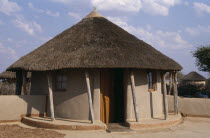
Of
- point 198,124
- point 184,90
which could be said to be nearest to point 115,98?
point 198,124

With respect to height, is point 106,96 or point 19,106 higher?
point 106,96

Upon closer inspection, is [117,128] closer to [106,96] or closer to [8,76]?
[106,96]

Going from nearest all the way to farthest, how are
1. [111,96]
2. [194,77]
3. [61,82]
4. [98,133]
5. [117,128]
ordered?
1. [98,133]
2. [117,128]
3. [111,96]
4. [61,82]
5. [194,77]

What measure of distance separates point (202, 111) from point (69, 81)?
7.17 meters

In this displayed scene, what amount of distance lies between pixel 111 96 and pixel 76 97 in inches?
57.5

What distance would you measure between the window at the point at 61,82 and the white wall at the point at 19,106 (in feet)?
3.16

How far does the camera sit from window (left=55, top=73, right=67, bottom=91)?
1038cm

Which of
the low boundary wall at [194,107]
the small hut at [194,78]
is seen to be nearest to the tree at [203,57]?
the small hut at [194,78]

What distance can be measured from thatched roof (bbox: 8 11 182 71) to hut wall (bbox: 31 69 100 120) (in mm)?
739

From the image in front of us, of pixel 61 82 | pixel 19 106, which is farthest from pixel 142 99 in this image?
pixel 19 106

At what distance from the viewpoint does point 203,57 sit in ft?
92.9

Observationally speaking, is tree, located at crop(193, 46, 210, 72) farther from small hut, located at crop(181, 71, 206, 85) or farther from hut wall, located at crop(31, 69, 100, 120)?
hut wall, located at crop(31, 69, 100, 120)

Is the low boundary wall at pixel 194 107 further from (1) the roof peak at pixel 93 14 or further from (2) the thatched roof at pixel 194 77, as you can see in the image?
(2) the thatched roof at pixel 194 77

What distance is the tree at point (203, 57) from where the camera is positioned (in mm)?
28062
